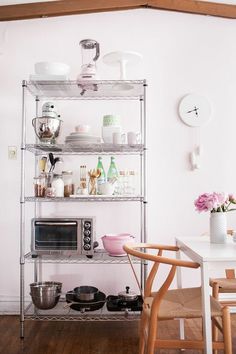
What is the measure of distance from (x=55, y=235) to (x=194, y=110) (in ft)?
5.06

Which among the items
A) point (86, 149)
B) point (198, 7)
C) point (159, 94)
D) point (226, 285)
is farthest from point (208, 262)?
point (198, 7)

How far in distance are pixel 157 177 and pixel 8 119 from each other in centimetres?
136

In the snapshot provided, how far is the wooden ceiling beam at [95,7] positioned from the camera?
3.04 meters

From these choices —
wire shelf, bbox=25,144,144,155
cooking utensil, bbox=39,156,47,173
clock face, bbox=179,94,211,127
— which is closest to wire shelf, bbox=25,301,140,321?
cooking utensil, bbox=39,156,47,173

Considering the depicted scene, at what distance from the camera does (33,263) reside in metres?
3.08

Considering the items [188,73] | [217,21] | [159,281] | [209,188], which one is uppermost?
[217,21]

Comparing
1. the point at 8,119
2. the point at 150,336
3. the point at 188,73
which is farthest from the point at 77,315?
Result: the point at 188,73

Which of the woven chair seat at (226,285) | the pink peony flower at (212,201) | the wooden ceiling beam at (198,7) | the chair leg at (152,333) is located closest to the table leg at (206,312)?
the chair leg at (152,333)

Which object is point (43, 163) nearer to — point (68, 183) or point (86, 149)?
point (68, 183)

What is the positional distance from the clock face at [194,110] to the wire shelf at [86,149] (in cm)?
51

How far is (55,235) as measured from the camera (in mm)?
2734

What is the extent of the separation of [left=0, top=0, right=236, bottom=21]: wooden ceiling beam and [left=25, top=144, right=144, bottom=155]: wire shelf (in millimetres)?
1144

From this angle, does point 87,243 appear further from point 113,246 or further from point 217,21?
point 217,21

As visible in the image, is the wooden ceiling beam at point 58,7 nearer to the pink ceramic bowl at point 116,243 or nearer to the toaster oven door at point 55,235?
the toaster oven door at point 55,235
